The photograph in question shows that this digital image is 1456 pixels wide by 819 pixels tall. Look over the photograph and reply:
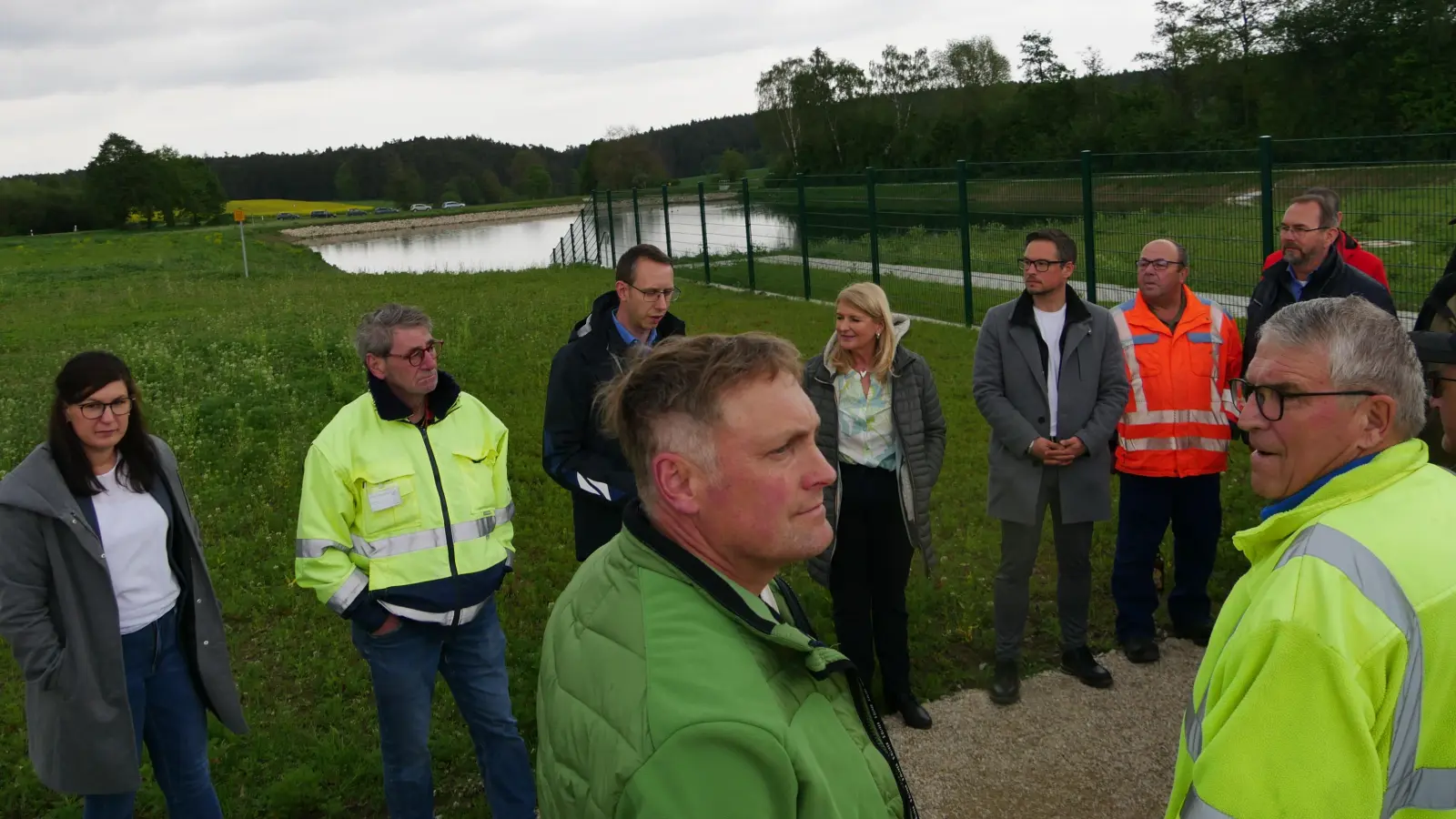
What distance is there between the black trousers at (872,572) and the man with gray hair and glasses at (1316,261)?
1992 millimetres

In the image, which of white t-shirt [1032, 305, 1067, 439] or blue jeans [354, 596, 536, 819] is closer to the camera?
blue jeans [354, 596, 536, 819]

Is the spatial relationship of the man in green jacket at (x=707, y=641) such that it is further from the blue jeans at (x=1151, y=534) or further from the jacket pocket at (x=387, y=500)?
the blue jeans at (x=1151, y=534)

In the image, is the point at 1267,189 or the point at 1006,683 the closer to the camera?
the point at 1006,683

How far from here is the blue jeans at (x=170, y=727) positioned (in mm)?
3775

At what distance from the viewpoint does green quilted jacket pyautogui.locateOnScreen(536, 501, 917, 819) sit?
1.40 metres

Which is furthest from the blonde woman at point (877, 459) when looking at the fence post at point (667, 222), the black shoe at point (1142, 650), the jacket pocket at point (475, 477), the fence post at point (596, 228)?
the fence post at point (596, 228)

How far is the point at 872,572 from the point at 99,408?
10.4ft

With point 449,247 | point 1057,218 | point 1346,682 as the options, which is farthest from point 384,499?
point 449,247

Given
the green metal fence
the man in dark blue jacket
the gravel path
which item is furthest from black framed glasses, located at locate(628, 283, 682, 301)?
the green metal fence

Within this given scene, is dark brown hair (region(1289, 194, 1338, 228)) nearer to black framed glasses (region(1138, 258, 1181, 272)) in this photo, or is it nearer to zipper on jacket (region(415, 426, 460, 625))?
black framed glasses (region(1138, 258, 1181, 272))

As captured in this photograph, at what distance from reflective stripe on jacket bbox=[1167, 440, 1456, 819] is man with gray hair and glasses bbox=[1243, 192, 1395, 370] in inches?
150

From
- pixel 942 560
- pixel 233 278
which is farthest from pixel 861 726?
pixel 233 278

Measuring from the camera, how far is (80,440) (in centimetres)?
373

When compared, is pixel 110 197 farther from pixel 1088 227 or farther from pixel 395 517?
pixel 395 517
